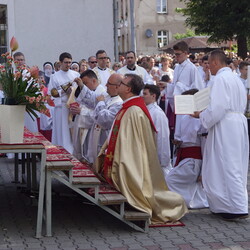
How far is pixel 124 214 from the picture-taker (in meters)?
7.52

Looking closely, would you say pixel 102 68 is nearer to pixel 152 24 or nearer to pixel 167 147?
pixel 167 147

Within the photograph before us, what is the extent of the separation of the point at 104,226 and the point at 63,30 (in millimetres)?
9780

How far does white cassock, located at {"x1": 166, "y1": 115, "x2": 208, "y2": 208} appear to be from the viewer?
8.97 metres

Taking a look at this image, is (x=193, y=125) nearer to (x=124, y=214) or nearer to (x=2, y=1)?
(x=124, y=214)

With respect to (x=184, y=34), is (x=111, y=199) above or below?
below

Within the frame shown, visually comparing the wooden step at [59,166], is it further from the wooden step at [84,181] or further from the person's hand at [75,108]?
the person's hand at [75,108]

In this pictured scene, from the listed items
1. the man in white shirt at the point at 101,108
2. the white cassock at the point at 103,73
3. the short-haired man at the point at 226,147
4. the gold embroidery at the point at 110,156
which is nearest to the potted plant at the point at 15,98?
the gold embroidery at the point at 110,156

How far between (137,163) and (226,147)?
118 centimetres

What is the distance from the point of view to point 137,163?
7715 millimetres

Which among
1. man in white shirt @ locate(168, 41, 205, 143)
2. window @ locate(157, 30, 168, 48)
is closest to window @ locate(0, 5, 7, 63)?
man in white shirt @ locate(168, 41, 205, 143)

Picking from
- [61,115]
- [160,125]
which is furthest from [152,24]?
[160,125]

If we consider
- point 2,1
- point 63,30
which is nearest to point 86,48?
point 63,30

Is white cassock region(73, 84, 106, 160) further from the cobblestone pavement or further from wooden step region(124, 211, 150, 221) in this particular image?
wooden step region(124, 211, 150, 221)

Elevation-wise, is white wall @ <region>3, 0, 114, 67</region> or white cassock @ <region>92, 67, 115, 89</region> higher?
white wall @ <region>3, 0, 114, 67</region>
